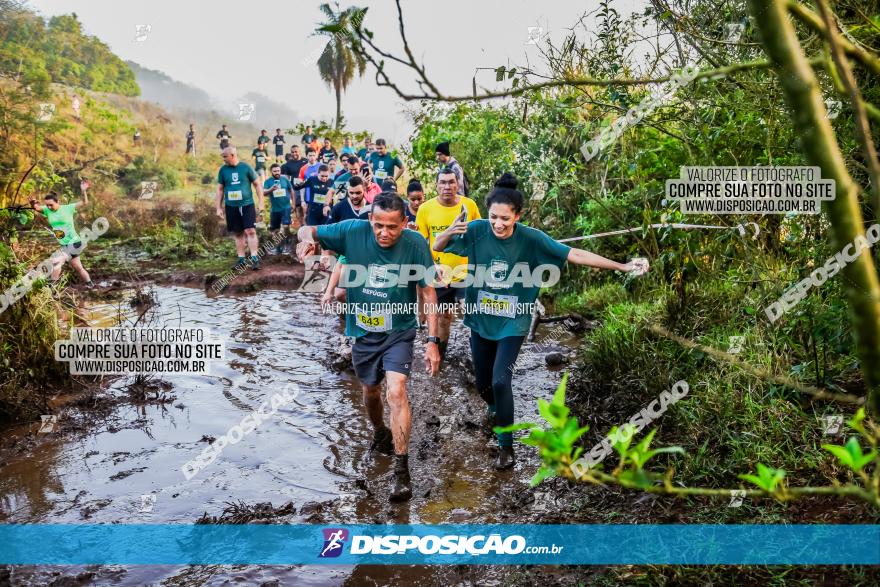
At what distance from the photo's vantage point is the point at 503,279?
516cm

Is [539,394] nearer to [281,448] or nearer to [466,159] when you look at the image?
[281,448]

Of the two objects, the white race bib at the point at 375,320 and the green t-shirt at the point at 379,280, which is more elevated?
the green t-shirt at the point at 379,280

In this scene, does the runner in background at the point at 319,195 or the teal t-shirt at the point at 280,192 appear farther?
the teal t-shirt at the point at 280,192

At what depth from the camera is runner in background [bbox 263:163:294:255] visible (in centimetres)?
1466

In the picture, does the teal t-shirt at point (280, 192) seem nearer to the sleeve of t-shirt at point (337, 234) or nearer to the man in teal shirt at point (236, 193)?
the man in teal shirt at point (236, 193)

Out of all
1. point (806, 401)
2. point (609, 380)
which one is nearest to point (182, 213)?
point (609, 380)

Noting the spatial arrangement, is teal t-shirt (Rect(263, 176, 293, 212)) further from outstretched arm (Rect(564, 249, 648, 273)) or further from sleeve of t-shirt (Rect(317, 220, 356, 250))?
outstretched arm (Rect(564, 249, 648, 273))

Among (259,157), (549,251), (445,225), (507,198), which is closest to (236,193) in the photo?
(445,225)

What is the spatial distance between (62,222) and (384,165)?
667 centimetres

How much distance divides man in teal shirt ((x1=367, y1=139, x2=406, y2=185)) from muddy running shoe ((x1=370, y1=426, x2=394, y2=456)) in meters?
9.98

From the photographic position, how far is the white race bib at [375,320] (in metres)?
4.95

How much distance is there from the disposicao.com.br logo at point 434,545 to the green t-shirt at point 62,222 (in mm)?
8993

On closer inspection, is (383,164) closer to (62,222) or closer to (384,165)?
(384,165)

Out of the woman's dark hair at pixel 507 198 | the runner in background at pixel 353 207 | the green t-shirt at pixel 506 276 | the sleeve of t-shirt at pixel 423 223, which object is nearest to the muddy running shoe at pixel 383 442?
the green t-shirt at pixel 506 276
